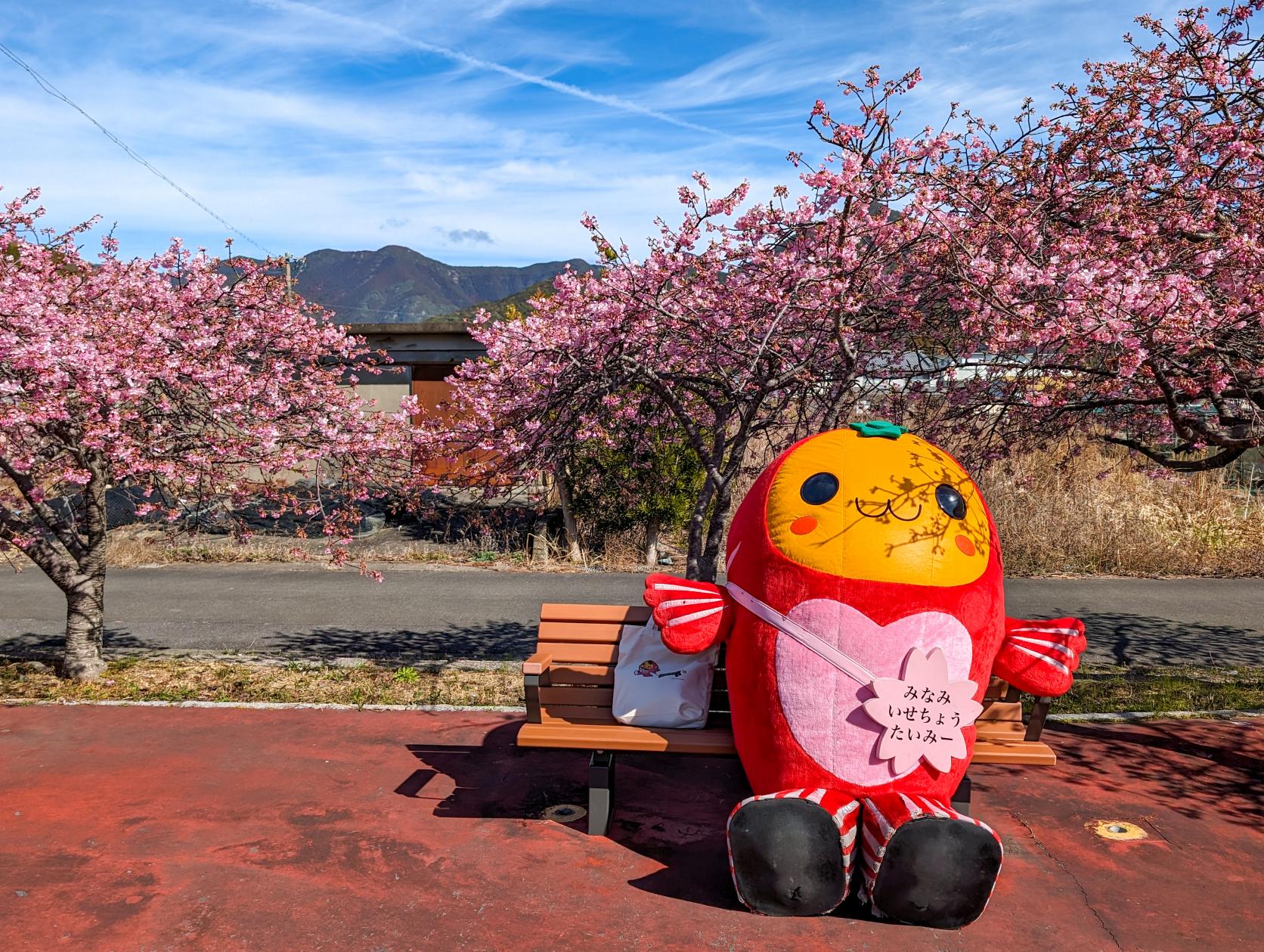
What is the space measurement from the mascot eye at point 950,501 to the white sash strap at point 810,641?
0.89 meters

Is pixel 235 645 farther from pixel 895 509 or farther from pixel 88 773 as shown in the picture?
pixel 895 509

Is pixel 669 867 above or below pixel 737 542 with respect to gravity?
below

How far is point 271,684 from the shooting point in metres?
8.39

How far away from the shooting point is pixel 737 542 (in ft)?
17.2

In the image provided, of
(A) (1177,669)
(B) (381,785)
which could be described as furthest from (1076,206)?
(B) (381,785)

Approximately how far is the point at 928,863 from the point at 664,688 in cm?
181

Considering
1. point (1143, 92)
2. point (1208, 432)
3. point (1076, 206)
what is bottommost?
point (1208, 432)

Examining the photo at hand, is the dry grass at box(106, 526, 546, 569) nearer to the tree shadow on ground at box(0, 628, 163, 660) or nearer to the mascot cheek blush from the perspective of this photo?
the tree shadow on ground at box(0, 628, 163, 660)

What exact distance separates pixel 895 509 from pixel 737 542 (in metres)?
0.88

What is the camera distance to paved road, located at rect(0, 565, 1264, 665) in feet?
33.2

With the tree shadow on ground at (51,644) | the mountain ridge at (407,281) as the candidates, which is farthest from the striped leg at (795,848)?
the mountain ridge at (407,281)

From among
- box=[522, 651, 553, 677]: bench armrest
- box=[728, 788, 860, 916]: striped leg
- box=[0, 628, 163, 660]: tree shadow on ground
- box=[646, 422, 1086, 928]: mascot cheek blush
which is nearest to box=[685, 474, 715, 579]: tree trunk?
box=[522, 651, 553, 677]: bench armrest

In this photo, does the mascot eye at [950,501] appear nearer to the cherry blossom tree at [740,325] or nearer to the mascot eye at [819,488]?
the mascot eye at [819,488]

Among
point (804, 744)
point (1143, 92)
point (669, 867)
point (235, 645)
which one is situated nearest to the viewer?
point (804, 744)
